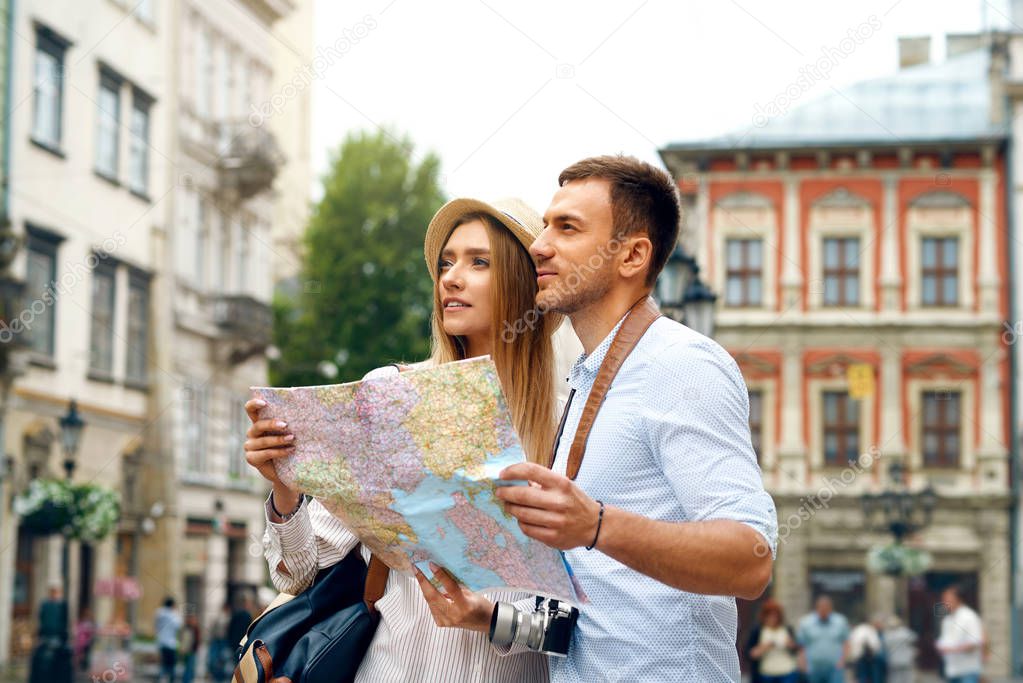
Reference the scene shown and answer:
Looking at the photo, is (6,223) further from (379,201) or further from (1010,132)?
(1010,132)

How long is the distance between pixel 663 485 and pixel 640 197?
529mm

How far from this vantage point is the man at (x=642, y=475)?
1957mm

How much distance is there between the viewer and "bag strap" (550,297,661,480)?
7.44 feet

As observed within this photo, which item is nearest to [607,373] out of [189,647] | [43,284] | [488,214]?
[488,214]

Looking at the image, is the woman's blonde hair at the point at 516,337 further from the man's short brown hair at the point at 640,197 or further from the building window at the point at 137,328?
the building window at the point at 137,328

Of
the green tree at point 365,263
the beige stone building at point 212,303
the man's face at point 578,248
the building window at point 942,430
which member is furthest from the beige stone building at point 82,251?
the building window at point 942,430

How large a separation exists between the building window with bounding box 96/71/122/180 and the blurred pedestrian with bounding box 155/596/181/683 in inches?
294

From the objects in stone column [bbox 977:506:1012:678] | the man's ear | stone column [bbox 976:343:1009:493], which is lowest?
stone column [bbox 977:506:1012:678]

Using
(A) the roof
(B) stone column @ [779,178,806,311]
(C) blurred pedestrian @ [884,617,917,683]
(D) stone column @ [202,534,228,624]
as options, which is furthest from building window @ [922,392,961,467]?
(D) stone column @ [202,534,228,624]

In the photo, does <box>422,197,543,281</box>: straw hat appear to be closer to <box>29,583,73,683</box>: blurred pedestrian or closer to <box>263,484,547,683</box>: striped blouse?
<box>263,484,547,683</box>: striped blouse

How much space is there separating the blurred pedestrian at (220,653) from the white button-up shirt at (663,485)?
16479mm

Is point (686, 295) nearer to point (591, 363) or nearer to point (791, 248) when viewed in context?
point (591, 363)

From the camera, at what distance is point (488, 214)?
3.16 m

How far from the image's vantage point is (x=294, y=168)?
1391 inches
